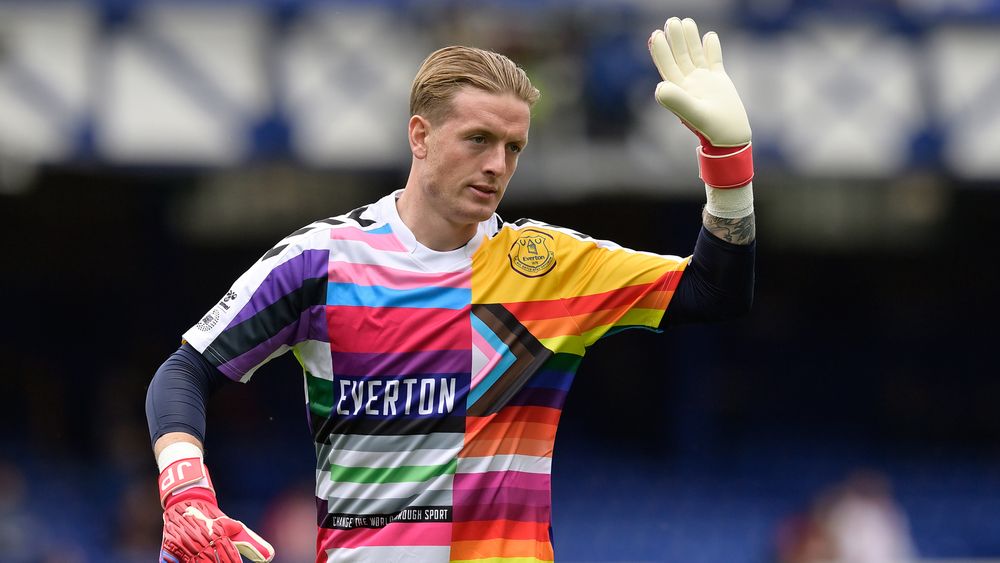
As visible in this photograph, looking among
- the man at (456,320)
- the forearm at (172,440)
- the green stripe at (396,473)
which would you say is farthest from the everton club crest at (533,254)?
the forearm at (172,440)

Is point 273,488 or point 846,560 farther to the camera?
point 273,488

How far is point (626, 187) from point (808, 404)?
6852mm

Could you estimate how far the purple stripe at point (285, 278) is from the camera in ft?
11.4

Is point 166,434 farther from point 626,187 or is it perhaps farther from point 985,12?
point 985,12

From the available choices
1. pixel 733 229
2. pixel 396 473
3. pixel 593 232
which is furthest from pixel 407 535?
pixel 593 232

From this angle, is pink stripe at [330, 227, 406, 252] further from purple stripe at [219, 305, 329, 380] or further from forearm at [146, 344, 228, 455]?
forearm at [146, 344, 228, 455]

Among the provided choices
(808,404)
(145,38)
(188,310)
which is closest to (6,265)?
(188,310)

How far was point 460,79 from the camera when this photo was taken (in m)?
3.54

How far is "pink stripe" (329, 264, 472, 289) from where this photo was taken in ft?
11.6

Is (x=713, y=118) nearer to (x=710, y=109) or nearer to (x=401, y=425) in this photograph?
(x=710, y=109)

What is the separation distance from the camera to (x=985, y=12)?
13.3 m

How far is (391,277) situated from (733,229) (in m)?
0.91

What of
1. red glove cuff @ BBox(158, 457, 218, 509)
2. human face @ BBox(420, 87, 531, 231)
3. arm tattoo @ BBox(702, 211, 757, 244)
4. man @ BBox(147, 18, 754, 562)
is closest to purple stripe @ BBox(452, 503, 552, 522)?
man @ BBox(147, 18, 754, 562)

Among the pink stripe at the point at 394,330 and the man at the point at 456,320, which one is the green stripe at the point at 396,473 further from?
the pink stripe at the point at 394,330
